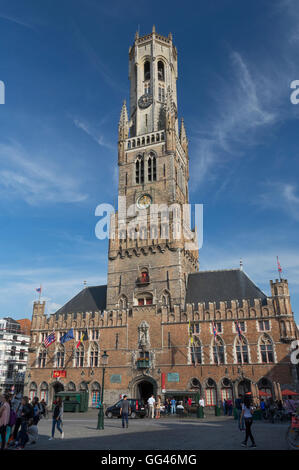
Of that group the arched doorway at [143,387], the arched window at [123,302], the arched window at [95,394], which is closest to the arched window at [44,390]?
the arched window at [95,394]

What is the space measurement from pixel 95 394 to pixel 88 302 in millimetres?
11709

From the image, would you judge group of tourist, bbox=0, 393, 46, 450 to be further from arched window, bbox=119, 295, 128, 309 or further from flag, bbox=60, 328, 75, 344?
arched window, bbox=119, 295, 128, 309

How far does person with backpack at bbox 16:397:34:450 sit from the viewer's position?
1256 centimetres

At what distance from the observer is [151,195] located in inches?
1858

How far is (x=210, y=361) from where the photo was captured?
37.0m

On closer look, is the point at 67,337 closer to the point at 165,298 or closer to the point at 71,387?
the point at 71,387

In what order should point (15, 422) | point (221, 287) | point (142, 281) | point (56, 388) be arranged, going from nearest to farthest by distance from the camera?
point (15, 422) → point (221, 287) → point (56, 388) → point (142, 281)

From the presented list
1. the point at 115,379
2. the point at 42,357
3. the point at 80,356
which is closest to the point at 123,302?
the point at 80,356

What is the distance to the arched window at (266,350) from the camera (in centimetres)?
3547

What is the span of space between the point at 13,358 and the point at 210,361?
50.8 metres

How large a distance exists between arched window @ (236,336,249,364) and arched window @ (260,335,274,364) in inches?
59.9

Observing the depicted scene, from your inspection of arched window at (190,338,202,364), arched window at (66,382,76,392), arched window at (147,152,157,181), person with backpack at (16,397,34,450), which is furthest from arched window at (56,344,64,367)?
→ person with backpack at (16,397,34,450)
